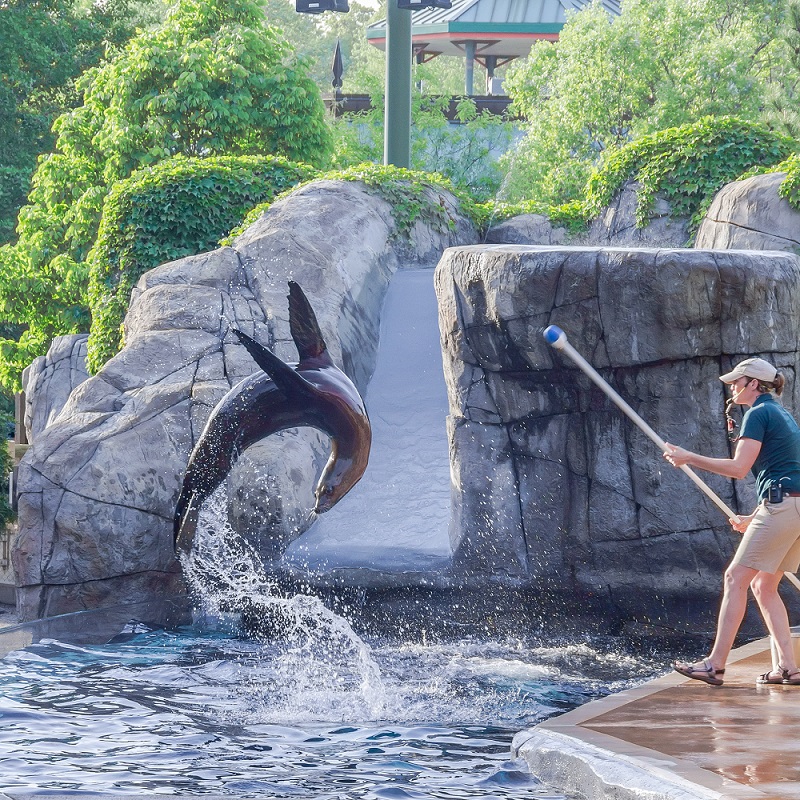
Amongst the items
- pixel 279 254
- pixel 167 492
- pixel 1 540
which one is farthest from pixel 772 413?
pixel 1 540

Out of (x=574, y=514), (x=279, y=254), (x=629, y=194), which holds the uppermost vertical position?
(x=629, y=194)

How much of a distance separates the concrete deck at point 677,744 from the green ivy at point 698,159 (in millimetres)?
9391

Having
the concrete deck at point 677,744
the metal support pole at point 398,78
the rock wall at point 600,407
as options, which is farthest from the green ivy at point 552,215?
the concrete deck at point 677,744

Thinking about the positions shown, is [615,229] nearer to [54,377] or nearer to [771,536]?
[54,377]

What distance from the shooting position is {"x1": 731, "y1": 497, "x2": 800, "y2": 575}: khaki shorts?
6.50m

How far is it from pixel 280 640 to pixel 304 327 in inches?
112

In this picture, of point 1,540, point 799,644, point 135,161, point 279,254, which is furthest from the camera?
point 135,161

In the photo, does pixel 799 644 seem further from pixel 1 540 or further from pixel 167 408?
pixel 1 540

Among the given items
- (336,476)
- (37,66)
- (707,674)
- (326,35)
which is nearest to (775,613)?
(707,674)

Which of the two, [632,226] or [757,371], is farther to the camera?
[632,226]

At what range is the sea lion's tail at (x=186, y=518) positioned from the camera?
7.91 m

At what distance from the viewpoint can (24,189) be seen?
951 inches

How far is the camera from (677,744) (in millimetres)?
5441

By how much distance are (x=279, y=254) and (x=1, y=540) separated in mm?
5615
